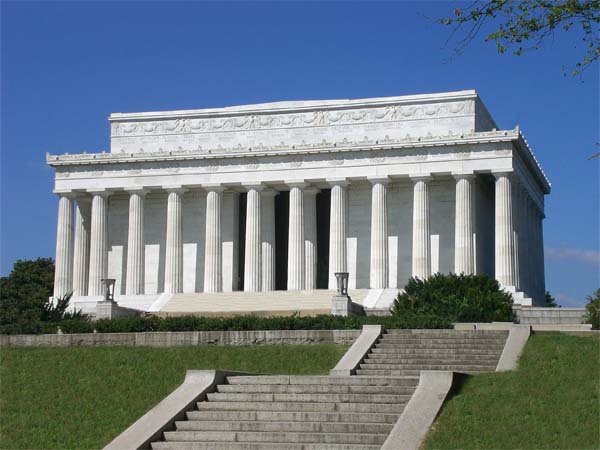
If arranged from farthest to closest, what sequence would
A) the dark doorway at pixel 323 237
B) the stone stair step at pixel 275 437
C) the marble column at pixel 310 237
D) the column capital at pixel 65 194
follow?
the dark doorway at pixel 323 237 < the column capital at pixel 65 194 < the marble column at pixel 310 237 < the stone stair step at pixel 275 437

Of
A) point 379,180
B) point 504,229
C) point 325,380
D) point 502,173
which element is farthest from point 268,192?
point 325,380

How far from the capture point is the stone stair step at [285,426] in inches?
1143

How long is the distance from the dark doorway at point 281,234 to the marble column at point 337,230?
291 inches

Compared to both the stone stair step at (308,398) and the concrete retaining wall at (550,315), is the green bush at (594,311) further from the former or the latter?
the stone stair step at (308,398)

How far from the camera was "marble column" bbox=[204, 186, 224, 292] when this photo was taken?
79.9m

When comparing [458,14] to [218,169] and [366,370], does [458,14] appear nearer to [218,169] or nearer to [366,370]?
[366,370]

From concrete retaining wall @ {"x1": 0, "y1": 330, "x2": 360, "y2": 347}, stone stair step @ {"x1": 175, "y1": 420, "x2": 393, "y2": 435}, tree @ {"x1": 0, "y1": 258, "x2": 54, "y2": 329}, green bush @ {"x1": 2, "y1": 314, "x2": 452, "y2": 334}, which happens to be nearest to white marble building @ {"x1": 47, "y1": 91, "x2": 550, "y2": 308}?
tree @ {"x1": 0, "y1": 258, "x2": 54, "y2": 329}

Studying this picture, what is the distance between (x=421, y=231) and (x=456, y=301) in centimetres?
2088

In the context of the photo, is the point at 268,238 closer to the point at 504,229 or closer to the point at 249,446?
the point at 504,229

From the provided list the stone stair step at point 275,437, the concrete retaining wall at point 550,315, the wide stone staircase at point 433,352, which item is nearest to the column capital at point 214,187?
the concrete retaining wall at point 550,315

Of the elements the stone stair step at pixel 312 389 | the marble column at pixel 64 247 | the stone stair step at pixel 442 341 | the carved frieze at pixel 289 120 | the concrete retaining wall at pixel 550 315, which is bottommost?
the stone stair step at pixel 312 389

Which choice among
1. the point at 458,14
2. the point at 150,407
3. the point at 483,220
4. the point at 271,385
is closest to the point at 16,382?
the point at 150,407

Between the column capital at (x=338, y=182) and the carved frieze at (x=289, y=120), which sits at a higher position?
the carved frieze at (x=289, y=120)

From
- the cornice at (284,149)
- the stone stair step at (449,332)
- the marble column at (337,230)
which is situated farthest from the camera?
the marble column at (337,230)
